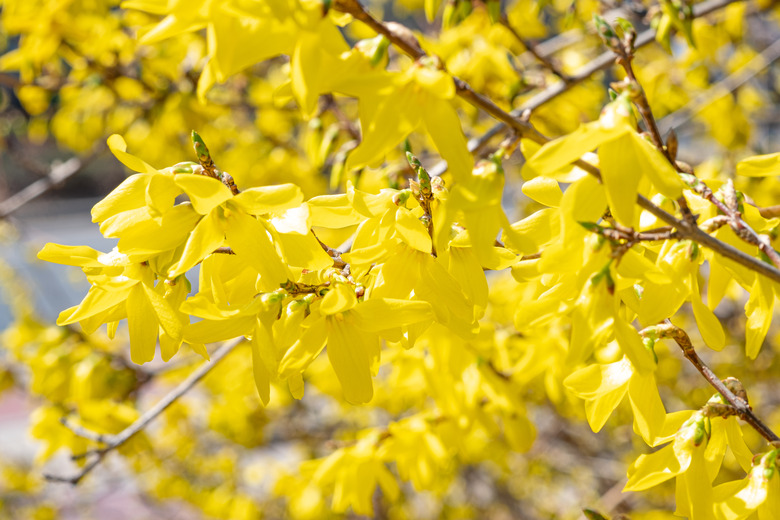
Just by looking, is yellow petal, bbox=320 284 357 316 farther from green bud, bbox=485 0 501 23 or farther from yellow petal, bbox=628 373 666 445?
green bud, bbox=485 0 501 23

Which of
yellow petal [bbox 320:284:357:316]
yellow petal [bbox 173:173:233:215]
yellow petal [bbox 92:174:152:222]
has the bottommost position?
yellow petal [bbox 320:284:357:316]

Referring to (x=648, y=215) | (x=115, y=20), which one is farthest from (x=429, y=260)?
(x=115, y=20)

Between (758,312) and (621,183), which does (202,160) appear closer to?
(621,183)

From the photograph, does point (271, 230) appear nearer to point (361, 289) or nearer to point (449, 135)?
point (361, 289)

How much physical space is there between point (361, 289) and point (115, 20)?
8.35 ft

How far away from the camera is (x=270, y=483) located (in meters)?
4.37

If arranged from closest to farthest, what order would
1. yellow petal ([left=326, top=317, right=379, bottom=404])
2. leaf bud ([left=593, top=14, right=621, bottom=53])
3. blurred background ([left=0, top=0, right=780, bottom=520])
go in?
1. yellow petal ([left=326, top=317, right=379, bottom=404])
2. leaf bud ([left=593, top=14, right=621, bottom=53])
3. blurred background ([left=0, top=0, right=780, bottom=520])

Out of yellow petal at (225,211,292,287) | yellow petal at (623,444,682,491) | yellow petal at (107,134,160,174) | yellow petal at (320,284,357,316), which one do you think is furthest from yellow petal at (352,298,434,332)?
yellow petal at (623,444,682,491)

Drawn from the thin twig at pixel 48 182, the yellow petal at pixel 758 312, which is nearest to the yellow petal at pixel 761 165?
the yellow petal at pixel 758 312

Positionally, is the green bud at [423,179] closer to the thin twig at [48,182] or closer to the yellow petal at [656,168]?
the yellow petal at [656,168]

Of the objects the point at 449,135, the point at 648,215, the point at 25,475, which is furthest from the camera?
the point at 25,475

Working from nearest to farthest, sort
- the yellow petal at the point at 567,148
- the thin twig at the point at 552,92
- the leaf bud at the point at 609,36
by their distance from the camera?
the yellow petal at the point at 567,148
the leaf bud at the point at 609,36
the thin twig at the point at 552,92

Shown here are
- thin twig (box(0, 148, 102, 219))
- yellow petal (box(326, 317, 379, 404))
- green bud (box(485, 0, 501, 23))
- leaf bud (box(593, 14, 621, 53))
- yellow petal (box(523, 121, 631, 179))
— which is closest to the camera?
yellow petal (box(523, 121, 631, 179))

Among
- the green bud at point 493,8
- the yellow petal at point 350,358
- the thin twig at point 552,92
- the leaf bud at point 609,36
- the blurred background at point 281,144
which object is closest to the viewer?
the yellow petal at point 350,358
